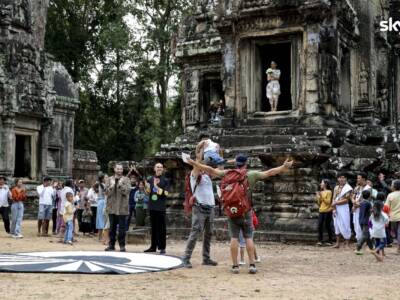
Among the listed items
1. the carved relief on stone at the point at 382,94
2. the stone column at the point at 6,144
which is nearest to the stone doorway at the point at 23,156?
the stone column at the point at 6,144

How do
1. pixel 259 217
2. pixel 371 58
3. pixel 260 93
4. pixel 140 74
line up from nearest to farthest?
pixel 259 217 < pixel 260 93 < pixel 371 58 < pixel 140 74

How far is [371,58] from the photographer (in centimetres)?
1986

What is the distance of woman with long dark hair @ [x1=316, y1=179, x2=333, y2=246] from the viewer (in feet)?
44.7

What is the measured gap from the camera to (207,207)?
963 centimetres

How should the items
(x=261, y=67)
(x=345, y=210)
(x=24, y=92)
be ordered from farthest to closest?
(x=24, y=92) < (x=261, y=67) < (x=345, y=210)

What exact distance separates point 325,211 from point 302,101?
13.8 ft

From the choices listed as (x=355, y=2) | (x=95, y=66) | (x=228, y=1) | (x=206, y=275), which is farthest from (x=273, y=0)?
(x=95, y=66)

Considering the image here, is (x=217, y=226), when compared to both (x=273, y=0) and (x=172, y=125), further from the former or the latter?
(x=172, y=125)

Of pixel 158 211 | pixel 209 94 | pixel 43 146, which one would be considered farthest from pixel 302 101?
pixel 43 146

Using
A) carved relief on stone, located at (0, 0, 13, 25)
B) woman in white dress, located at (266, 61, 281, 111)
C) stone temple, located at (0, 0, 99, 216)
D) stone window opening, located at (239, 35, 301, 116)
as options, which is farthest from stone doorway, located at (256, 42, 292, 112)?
carved relief on stone, located at (0, 0, 13, 25)

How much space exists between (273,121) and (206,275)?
9.37 m

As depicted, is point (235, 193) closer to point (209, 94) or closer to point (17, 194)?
point (17, 194)

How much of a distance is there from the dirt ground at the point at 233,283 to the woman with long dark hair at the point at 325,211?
9.19 ft

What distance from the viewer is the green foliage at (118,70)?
37.4 m
